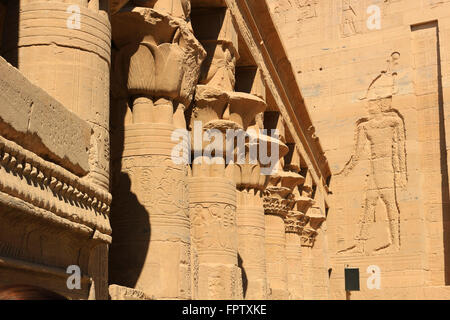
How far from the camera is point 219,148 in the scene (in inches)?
402

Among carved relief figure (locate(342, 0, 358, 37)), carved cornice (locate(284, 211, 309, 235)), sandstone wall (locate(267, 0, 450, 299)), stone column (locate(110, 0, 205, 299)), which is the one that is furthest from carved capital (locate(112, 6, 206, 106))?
carved relief figure (locate(342, 0, 358, 37))

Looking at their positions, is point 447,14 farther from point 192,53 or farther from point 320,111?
point 192,53

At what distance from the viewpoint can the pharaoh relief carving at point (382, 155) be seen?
23.5 metres

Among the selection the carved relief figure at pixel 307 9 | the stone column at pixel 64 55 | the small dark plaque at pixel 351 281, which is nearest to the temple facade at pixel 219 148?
the stone column at pixel 64 55

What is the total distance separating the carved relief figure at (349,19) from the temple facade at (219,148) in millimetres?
41

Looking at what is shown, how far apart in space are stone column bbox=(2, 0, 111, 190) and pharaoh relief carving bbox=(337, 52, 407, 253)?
18.6 metres

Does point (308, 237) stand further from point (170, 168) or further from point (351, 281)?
point (170, 168)

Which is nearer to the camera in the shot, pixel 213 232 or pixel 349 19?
pixel 213 232

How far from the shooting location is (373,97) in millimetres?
24672

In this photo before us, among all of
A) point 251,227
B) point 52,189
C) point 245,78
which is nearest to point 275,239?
point 251,227

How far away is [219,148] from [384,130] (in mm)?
15029

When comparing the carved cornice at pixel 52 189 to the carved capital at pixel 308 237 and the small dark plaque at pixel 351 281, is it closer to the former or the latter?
the carved capital at pixel 308 237

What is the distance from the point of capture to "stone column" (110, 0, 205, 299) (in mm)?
7867
